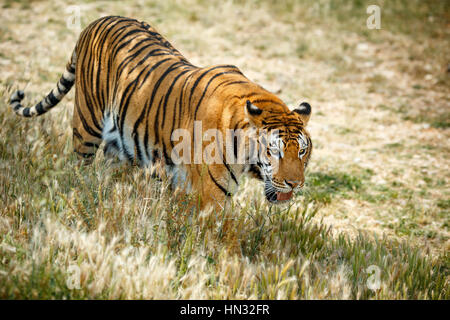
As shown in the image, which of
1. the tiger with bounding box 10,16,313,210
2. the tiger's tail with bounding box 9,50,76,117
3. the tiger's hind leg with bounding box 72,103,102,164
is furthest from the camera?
the tiger's tail with bounding box 9,50,76,117

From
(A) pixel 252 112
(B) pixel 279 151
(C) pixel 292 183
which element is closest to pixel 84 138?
(A) pixel 252 112

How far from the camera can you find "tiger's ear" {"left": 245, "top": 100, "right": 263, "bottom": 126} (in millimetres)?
2939

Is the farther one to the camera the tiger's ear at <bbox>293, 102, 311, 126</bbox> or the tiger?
the tiger's ear at <bbox>293, 102, 311, 126</bbox>

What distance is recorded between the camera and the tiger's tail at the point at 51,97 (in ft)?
14.3

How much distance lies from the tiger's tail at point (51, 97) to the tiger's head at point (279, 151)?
84.3 inches

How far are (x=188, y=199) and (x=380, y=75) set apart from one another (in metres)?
6.18

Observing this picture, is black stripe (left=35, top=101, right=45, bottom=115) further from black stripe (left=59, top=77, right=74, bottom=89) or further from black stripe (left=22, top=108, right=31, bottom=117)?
black stripe (left=59, top=77, right=74, bottom=89)

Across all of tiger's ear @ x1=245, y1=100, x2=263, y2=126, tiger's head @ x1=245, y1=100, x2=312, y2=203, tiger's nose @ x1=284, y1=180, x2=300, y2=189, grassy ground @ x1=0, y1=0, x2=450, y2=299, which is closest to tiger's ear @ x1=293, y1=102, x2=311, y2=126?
tiger's head @ x1=245, y1=100, x2=312, y2=203

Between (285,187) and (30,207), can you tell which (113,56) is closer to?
(30,207)

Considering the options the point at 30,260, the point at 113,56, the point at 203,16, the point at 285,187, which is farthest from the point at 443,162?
the point at 203,16

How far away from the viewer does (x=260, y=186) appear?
4211mm

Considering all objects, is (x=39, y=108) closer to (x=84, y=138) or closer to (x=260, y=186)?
(x=84, y=138)

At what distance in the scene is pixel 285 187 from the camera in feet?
9.48

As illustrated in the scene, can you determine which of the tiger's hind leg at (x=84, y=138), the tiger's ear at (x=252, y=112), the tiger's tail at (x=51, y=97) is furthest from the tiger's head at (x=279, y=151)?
the tiger's tail at (x=51, y=97)
